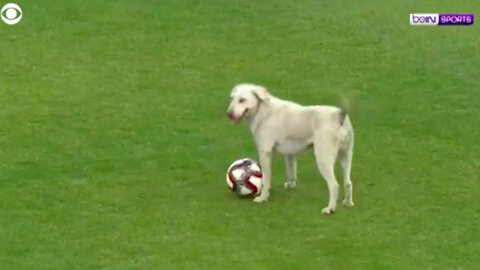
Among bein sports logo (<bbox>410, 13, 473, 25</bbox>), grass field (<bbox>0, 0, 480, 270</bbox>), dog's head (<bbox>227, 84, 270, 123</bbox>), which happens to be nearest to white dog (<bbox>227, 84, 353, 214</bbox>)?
dog's head (<bbox>227, 84, 270, 123</bbox>)

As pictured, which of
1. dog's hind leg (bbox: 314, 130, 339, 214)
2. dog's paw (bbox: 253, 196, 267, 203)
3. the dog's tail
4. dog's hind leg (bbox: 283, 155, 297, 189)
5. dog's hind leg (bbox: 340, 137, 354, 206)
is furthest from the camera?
dog's hind leg (bbox: 283, 155, 297, 189)

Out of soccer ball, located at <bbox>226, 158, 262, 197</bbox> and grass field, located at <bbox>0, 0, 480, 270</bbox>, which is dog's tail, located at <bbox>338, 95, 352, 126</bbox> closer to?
grass field, located at <bbox>0, 0, 480, 270</bbox>

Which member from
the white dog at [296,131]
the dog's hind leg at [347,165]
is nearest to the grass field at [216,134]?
the dog's hind leg at [347,165]

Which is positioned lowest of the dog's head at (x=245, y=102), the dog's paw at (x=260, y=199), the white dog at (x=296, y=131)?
the dog's paw at (x=260, y=199)

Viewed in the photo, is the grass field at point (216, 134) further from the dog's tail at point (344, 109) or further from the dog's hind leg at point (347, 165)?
the dog's tail at point (344, 109)

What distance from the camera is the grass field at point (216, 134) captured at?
870cm

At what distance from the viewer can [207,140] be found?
1137 centimetres

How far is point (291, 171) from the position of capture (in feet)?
32.7

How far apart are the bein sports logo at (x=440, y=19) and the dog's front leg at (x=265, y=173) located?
277 inches

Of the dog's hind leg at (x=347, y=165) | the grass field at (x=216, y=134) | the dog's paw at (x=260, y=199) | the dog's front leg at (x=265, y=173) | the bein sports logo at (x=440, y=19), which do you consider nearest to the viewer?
the grass field at (x=216, y=134)

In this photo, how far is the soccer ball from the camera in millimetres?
9750

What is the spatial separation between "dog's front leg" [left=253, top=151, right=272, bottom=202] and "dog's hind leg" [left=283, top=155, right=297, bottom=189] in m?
0.31

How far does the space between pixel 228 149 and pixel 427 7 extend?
6524 millimetres

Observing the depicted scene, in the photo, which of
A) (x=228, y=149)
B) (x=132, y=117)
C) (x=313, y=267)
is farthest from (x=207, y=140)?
(x=313, y=267)
